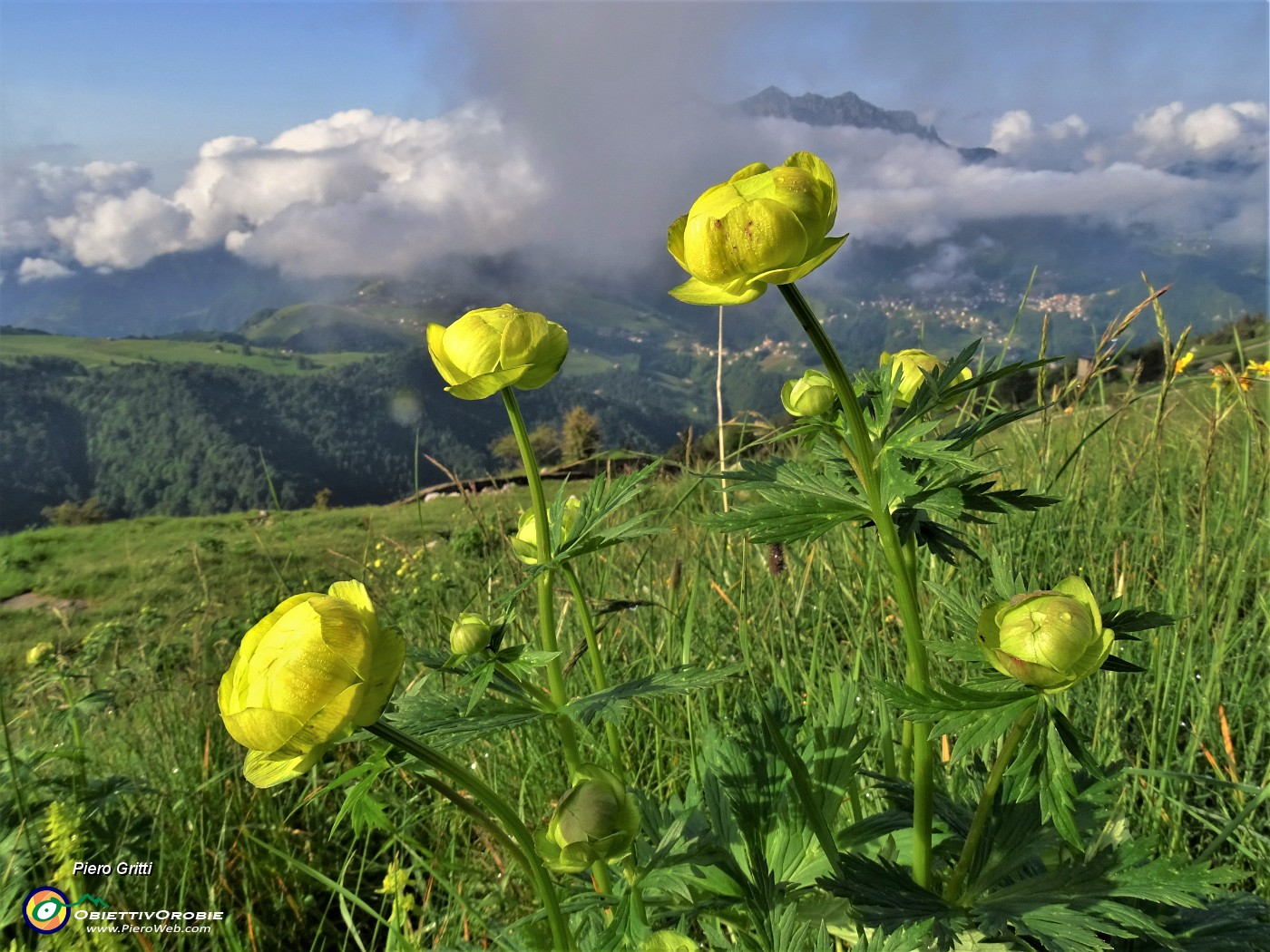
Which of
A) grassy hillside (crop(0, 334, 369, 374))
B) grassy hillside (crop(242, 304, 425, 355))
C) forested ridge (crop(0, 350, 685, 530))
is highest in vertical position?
grassy hillside (crop(242, 304, 425, 355))

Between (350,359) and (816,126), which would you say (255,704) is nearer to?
(350,359)

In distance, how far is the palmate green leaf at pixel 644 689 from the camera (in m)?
0.60

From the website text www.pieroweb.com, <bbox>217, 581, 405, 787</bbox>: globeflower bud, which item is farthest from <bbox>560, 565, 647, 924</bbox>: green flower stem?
the website text www.pieroweb.com

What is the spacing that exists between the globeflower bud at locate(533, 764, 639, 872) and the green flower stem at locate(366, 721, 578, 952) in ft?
0.09

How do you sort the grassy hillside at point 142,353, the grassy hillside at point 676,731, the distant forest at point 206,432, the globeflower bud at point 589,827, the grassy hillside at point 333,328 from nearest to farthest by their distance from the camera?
1. the globeflower bud at point 589,827
2. the grassy hillside at point 676,731
3. the distant forest at point 206,432
4. the grassy hillside at point 142,353
5. the grassy hillside at point 333,328

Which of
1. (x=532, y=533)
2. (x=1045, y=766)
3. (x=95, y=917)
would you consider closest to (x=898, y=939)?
(x=1045, y=766)

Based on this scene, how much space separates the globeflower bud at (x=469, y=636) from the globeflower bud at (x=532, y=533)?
0.41 ft

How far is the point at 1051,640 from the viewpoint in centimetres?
48

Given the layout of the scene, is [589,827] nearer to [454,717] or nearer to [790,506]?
[454,717]

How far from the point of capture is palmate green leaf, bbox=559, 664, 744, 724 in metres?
0.60

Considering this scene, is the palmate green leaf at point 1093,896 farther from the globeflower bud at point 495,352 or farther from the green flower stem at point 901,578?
the globeflower bud at point 495,352

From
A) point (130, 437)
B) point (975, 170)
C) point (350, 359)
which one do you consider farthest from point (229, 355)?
point (975, 170)

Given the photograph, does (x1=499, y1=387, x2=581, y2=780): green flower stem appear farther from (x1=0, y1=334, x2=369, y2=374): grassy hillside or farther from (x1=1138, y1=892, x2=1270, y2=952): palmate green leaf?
(x1=0, y1=334, x2=369, y2=374): grassy hillside
